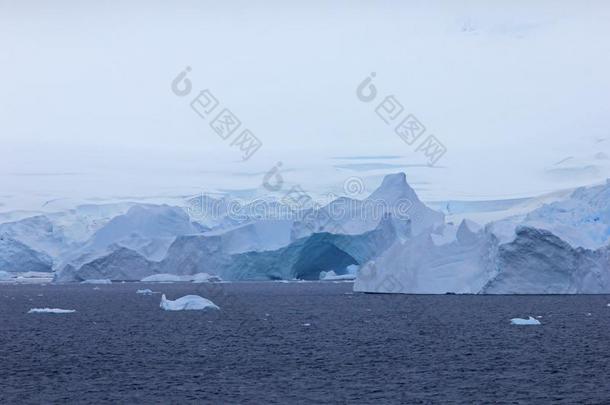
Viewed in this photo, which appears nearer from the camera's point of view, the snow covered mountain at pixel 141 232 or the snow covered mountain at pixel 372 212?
the snow covered mountain at pixel 372 212

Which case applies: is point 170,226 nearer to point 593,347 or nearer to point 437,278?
point 437,278

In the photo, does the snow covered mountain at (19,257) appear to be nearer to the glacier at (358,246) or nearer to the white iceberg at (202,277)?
the glacier at (358,246)

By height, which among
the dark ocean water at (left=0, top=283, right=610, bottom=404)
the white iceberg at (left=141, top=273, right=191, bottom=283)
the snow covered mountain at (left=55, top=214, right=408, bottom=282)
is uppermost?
the snow covered mountain at (left=55, top=214, right=408, bottom=282)

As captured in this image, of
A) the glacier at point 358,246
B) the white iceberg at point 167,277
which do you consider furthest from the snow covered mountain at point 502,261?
the white iceberg at point 167,277

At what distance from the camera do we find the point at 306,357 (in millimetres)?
19156

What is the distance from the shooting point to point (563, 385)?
1491 centimetres

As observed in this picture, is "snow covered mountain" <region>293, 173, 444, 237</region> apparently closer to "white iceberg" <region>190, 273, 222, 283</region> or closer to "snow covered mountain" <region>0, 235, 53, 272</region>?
"white iceberg" <region>190, 273, 222, 283</region>

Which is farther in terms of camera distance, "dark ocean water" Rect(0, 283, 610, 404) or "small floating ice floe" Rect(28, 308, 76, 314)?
"small floating ice floe" Rect(28, 308, 76, 314)

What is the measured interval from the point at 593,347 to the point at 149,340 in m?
9.75

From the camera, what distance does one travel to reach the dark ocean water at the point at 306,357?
14.1 metres

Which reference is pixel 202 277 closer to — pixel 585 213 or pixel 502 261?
pixel 585 213

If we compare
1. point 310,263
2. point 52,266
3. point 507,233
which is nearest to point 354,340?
point 507,233

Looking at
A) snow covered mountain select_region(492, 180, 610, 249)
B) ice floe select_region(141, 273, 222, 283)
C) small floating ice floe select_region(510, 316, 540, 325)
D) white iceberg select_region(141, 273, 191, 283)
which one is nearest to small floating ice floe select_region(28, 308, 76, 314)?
small floating ice floe select_region(510, 316, 540, 325)

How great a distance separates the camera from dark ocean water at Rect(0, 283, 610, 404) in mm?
14094
